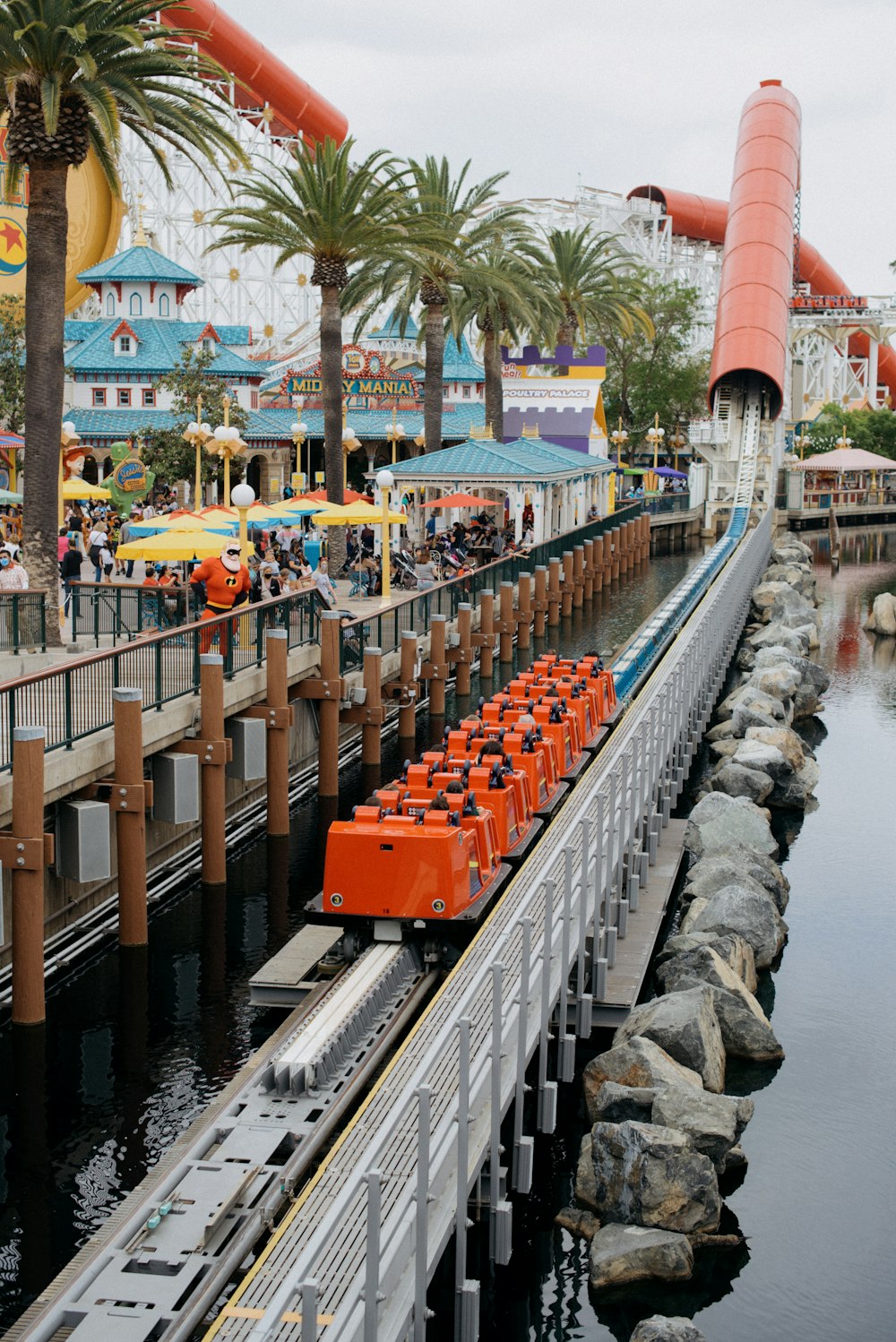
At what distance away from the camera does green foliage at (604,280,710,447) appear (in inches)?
3826

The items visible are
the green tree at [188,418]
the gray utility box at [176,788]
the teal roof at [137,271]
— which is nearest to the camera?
the gray utility box at [176,788]

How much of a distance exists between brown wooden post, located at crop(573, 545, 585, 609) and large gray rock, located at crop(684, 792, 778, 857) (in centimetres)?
3004

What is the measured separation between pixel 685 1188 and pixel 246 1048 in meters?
5.69

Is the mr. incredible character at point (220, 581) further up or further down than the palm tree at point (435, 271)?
further down

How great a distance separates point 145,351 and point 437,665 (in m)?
37.1

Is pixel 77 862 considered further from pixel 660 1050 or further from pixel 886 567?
pixel 886 567

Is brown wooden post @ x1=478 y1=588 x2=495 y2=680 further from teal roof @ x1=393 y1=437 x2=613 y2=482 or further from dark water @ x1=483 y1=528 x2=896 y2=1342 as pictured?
dark water @ x1=483 y1=528 x2=896 y2=1342

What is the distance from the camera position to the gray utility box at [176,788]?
68.0ft

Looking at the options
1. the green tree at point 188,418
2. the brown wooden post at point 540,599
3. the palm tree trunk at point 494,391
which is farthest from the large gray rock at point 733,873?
the palm tree trunk at point 494,391

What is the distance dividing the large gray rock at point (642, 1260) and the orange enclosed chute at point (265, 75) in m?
77.6

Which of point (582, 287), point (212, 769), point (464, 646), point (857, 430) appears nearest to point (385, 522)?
point (464, 646)

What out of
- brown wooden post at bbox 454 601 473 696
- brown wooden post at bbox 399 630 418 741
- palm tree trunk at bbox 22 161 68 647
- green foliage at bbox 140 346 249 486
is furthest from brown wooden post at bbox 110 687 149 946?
green foliage at bbox 140 346 249 486

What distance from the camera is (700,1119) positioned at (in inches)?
568

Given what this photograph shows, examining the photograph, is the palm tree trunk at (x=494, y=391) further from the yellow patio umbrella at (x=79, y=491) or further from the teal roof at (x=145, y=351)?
the yellow patio umbrella at (x=79, y=491)
